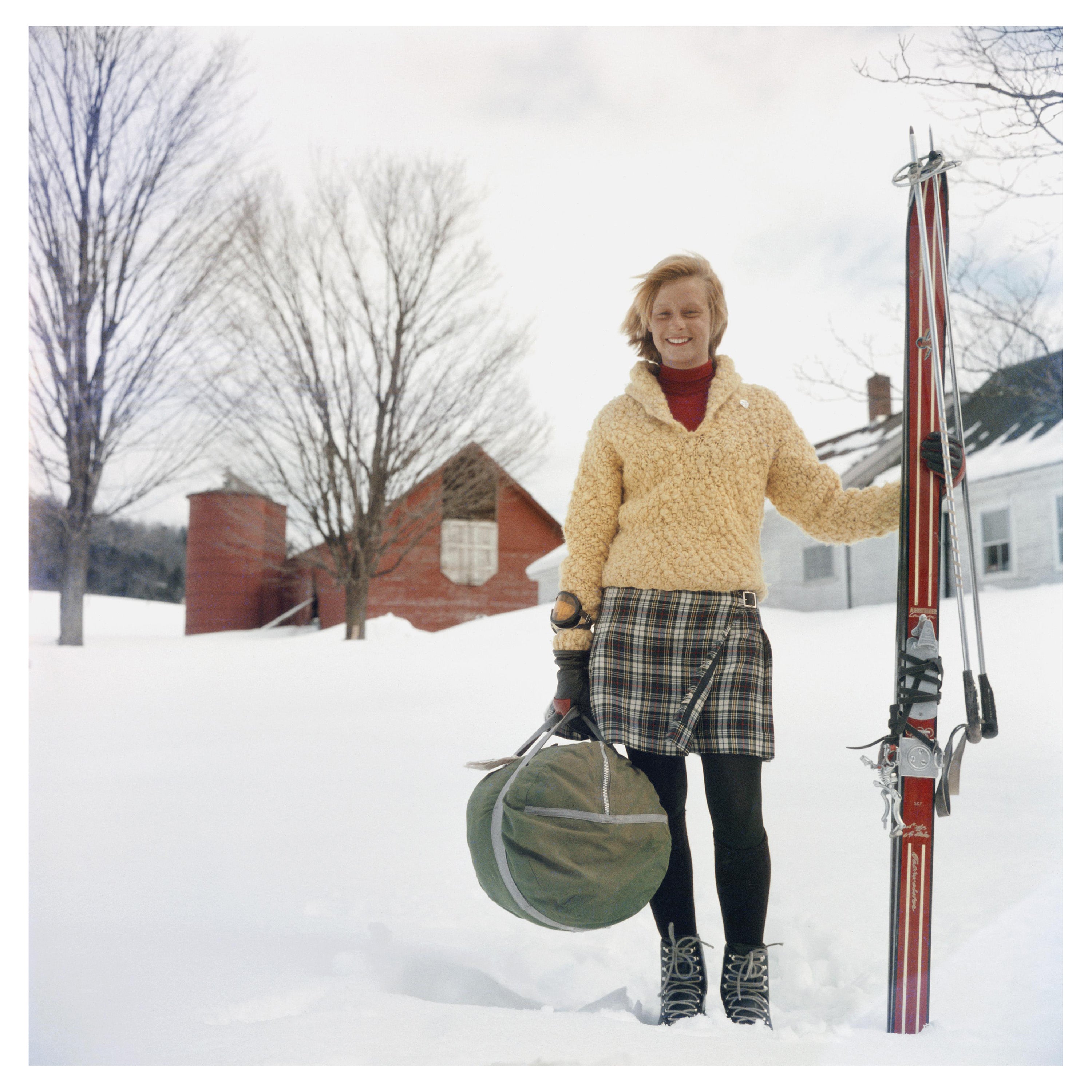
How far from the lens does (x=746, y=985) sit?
49.4 inches

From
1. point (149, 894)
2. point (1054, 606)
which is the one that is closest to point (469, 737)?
point (149, 894)

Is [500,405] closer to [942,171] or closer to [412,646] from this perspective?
[412,646]

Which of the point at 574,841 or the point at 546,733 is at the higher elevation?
the point at 546,733

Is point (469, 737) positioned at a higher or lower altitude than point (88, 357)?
lower

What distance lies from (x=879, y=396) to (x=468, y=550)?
310 centimetres

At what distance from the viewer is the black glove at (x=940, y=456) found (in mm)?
1325

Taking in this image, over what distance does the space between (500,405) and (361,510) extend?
3.87ft

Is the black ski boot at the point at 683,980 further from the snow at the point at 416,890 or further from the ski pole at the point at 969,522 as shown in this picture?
the ski pole at the point at 969,522

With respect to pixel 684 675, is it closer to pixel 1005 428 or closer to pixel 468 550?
pixel 1005 428

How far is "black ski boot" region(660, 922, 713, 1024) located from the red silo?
8.79 feet

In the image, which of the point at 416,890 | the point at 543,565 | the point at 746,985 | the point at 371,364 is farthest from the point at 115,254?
the point at 543,565

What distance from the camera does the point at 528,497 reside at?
4402 mm

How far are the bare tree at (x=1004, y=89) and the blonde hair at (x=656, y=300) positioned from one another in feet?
3.02

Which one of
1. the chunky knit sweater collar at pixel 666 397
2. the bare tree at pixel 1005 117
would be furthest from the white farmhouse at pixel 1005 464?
the chunky knit sweater collar at pixel 666 397
